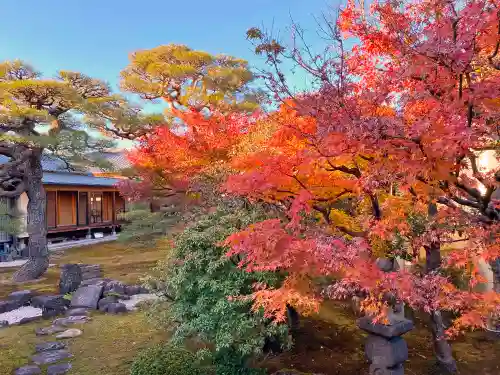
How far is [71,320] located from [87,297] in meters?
1.22

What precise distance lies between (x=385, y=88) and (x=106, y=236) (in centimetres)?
2224

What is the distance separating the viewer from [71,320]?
830 cm

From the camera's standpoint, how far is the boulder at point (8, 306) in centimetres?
915

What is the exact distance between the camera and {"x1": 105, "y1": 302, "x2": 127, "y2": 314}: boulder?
8.94m

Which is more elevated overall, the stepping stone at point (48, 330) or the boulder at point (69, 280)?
the boulder at point (69, 280)

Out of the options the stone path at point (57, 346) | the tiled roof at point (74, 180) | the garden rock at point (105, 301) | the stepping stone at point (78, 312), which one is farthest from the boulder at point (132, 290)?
the tiled roof at point (74, 180)

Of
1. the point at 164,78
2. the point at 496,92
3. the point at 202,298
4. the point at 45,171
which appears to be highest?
the point at 164,78

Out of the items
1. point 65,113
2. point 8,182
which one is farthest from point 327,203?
point 8,182

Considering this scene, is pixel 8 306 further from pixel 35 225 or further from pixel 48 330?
pixel 35 225

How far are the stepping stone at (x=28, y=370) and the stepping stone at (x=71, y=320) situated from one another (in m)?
2.16

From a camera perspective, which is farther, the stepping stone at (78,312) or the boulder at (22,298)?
the boulder at (22,298)

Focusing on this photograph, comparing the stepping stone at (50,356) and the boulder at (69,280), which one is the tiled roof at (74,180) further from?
the stepping stone at (50,356)

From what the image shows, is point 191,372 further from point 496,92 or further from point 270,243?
point 496,92

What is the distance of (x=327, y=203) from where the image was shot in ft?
19.1
